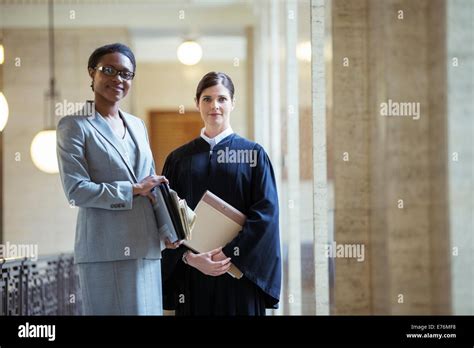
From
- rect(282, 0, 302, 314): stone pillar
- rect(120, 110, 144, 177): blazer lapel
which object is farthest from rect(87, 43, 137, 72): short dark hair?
rect(282, 0, 302, 314): stone pillar

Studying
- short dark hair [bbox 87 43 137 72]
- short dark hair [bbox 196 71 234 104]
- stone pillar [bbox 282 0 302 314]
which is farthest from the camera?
stone pillar [bbox 282 0 302 314]

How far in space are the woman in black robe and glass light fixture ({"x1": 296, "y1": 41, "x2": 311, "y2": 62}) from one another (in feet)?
3.83

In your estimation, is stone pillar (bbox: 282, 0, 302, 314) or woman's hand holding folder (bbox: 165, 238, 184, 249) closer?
woman's hand holding folder (bbox: 165, 238, 184, 249)

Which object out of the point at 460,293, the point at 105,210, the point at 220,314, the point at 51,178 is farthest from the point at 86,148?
the point at 51,178

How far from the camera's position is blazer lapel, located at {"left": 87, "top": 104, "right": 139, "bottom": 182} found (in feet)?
10.5

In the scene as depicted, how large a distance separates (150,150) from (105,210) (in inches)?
11.5

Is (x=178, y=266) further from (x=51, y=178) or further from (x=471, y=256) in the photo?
(x=51, y=178)

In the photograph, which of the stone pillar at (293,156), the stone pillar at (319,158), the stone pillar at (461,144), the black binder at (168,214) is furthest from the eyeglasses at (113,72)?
the stone pillar at (293,156)

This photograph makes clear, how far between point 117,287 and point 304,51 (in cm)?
203

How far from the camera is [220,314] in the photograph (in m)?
3.37

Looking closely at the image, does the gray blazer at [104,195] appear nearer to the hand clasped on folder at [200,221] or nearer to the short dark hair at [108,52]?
the hand clasped on folder at [200,221]

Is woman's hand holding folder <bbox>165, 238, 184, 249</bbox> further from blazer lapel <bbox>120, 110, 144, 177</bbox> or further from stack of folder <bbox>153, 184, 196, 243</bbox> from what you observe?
blazer lapel <bbox>120, 110, 144, 177</bbox>

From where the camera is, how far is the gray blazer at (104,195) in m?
3.18

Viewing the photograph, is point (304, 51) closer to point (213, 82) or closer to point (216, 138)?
point (213, 82)
